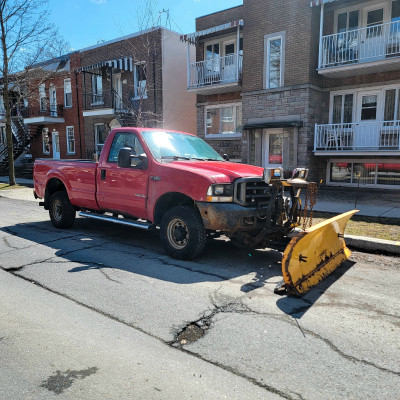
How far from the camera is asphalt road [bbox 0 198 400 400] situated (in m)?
2.48

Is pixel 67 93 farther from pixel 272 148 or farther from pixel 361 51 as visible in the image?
pixel 361 51

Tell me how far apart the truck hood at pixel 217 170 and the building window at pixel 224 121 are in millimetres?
10983

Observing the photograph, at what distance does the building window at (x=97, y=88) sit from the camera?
70.6 feet

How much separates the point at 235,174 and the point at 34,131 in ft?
82.5

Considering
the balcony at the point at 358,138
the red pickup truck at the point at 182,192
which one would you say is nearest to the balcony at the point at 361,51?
the balcony at the point at 358,138

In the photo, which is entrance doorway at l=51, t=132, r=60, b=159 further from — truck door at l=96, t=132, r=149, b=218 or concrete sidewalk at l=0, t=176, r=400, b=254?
truck door at l=96, t=132, r=149, b=218

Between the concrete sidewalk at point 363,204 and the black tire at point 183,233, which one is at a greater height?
the black tire at point 183,233

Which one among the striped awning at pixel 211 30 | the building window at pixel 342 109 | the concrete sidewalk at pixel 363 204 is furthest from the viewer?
the striped awning at pixel 211 30

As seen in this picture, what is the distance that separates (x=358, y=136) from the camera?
12.6m

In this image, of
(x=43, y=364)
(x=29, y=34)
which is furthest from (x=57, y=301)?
(x=29, y=34)

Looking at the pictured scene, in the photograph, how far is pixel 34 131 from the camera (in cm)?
2605

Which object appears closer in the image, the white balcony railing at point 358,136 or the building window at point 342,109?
the white balcony railing at point 358,136

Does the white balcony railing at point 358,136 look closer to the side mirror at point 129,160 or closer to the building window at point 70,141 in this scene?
the side mirror at point 129,160

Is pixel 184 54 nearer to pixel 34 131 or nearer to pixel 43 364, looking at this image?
pixel 34 131
